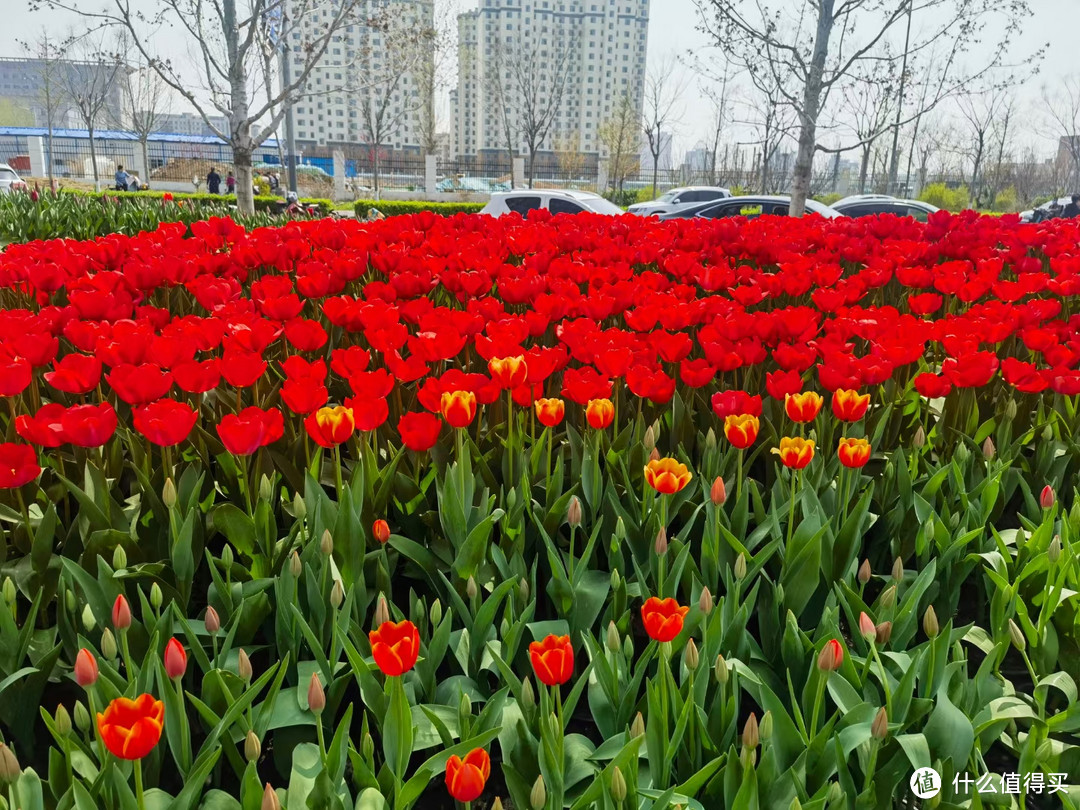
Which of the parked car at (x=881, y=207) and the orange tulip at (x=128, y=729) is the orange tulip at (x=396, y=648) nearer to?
the orange tulip at (x=128, y=729)

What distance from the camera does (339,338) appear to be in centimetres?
348

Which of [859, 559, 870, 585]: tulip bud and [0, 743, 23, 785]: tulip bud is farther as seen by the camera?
Result: [859, 559, 870, 585]: tulip bud

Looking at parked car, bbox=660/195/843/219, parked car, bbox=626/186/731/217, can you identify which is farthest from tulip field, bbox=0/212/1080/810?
parked car, bbox=626/186/731/217

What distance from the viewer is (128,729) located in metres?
1.05

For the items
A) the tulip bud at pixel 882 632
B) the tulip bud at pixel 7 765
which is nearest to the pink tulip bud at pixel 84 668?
the tulip bud at pixel 7 765

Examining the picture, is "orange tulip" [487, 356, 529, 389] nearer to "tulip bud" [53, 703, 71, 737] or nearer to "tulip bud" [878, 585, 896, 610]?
"tulip bud" [878, 585, 896, 610]

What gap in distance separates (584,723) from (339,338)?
6.92 feet

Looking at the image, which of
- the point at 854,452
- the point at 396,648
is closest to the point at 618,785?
the point at 396,648

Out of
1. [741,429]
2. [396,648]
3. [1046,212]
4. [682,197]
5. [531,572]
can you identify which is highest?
[682,197]

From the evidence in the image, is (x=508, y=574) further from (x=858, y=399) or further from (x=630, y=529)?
(x=858, y=399)

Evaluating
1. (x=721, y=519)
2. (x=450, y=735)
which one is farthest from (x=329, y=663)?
(x=721, y=519)

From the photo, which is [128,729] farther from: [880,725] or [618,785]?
[880,725]

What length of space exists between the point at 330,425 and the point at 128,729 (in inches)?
34.3

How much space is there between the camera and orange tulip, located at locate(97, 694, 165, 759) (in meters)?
1.04
